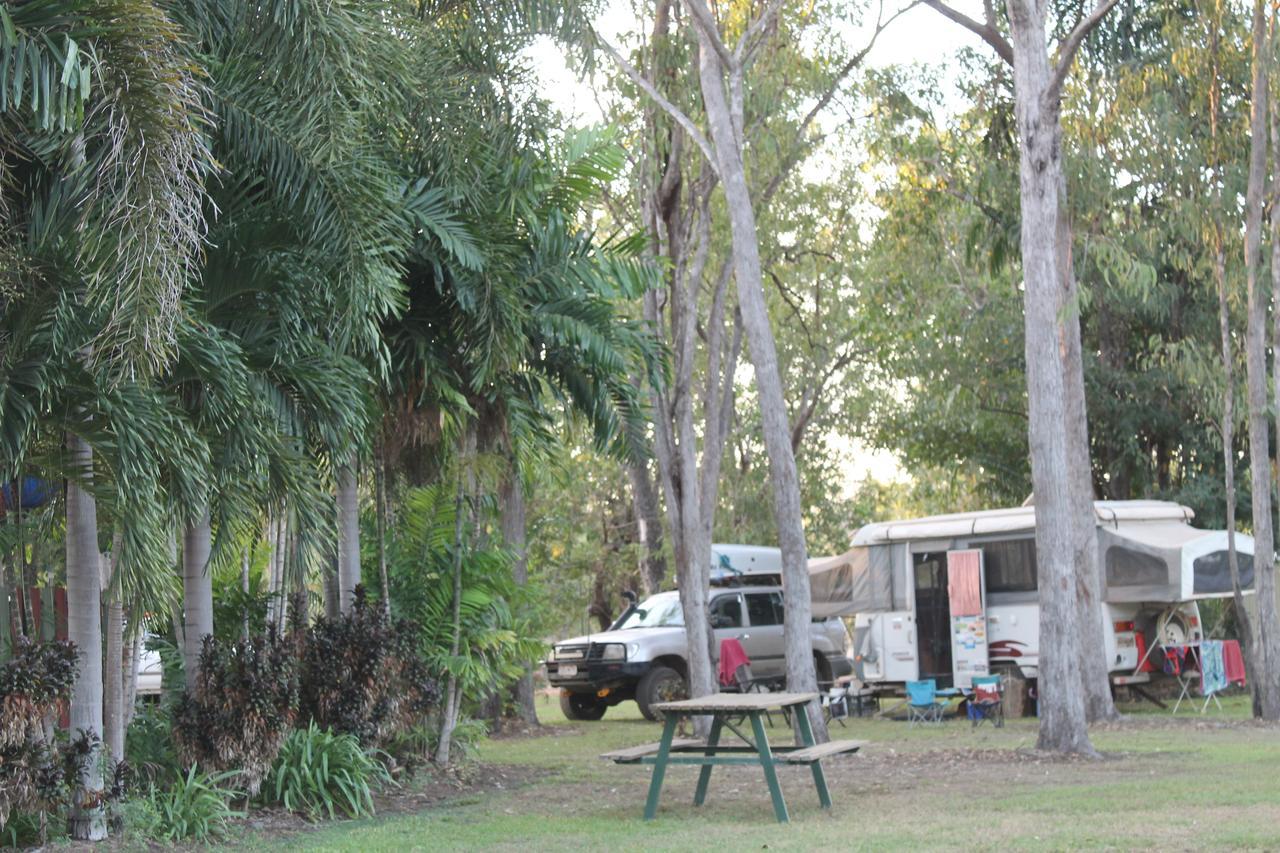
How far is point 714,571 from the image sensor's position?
819 inches

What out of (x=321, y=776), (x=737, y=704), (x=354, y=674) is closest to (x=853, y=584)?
(x=354, y=674)

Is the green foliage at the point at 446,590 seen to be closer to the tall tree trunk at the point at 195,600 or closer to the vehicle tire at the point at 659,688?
the tall tree trunk at the point at 195,600

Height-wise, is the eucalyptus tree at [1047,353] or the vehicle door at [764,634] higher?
the eucalyptus tree at [1047,353]

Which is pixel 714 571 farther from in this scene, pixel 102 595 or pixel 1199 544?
pixel 102 595

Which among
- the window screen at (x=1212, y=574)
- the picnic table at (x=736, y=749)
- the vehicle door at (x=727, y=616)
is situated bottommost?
the picnic table at (x=736, y=749)

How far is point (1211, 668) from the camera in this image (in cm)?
1814

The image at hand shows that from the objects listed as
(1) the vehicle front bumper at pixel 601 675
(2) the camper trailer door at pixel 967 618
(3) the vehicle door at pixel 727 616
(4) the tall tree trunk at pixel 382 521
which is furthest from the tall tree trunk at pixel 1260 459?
(4) the tall tree trunk at pixel 382 521

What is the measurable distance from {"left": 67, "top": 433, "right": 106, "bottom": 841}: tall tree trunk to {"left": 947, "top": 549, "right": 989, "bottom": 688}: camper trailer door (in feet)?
41.7

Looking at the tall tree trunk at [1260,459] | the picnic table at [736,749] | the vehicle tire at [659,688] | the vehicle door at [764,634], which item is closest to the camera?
the picnic table at [736,749]

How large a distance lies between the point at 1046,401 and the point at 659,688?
7808 mm

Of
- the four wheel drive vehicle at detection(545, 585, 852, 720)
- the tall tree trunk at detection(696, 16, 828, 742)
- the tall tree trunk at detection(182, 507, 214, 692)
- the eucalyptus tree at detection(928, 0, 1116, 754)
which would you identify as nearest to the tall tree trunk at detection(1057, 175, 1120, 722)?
the eucalyptus tree at detection(928, 0, 1116, 754)

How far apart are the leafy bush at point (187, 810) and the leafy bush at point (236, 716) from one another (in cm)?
14

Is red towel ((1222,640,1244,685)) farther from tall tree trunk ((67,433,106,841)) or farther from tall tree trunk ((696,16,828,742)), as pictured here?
tall tree trunk ((67,433,106,841))

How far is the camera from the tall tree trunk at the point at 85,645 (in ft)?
27.5
